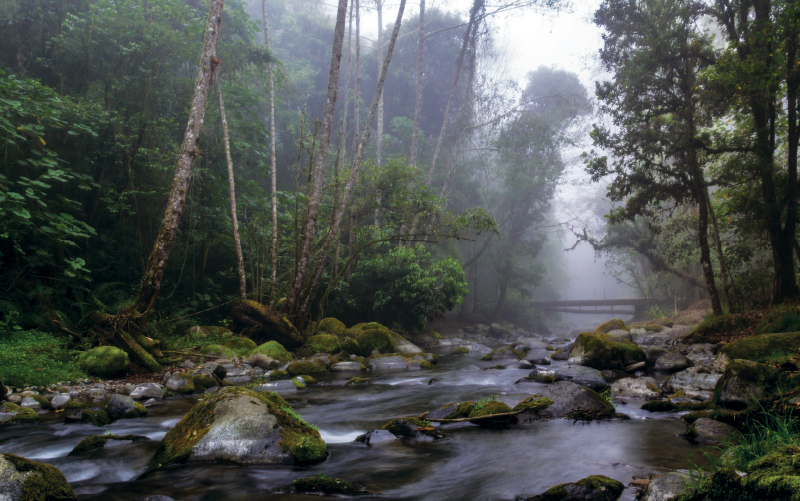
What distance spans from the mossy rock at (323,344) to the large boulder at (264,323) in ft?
1.33

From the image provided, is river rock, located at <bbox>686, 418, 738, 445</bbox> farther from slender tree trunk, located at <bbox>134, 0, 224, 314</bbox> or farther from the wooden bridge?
the wooden bridge

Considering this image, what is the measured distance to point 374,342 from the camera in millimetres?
13078

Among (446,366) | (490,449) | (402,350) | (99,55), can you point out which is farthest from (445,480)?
(99,55)

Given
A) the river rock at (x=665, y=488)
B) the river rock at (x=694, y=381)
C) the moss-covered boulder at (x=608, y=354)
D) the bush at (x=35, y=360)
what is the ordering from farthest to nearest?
1. the moss-covered boulder at (x=608, y=354)
2. the river rock at (x=694, y=381)
3. the bush at (x=35, y=360)
4. the river rock at (x=665, y=488)

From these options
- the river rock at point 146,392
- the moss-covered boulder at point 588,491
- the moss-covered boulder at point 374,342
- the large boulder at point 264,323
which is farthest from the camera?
the moss-covered boulder at point 374,342

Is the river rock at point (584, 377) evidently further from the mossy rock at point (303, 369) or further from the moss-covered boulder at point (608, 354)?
the mossy rock at point (303, 369)

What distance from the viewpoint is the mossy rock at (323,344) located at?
11922mm

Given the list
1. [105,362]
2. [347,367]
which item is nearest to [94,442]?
[105,362]

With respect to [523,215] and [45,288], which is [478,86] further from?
[45,288]

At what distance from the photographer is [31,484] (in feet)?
9.27

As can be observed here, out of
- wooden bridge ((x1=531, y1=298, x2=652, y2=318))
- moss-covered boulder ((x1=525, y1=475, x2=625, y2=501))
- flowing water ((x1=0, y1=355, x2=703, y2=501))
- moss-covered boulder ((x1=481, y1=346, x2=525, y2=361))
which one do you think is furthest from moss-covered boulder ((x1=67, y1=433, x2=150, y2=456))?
wooden bridge ((x1=531, y1=298, x2=652, y2=318))

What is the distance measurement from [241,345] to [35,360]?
420 centimetres

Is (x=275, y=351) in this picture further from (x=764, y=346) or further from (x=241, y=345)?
(x=764, y=346)

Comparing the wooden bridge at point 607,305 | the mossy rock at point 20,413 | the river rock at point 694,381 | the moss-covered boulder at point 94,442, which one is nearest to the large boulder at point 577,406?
the river rock at point 694,381
